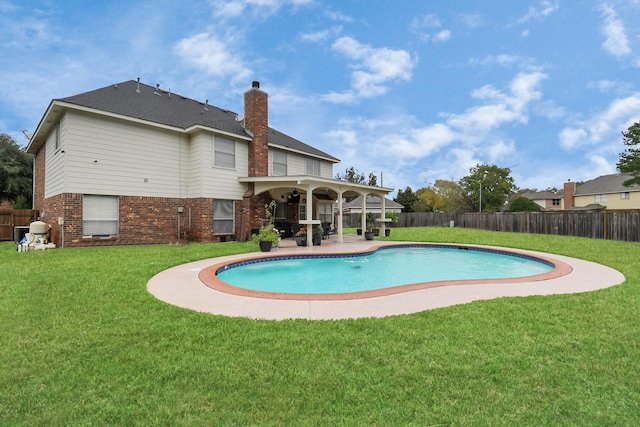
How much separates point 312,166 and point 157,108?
31.0 ft

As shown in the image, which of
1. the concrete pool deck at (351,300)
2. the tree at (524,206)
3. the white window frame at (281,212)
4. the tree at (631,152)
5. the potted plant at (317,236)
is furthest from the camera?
the tree at (524,206)

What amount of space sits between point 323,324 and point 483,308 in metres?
2.58

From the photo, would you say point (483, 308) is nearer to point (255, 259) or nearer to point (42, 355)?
point (42, 355)

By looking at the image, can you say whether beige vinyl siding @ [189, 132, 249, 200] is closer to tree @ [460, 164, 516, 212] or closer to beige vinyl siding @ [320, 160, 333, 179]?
beige vinyl siding @ [320, 160, 333, 179]

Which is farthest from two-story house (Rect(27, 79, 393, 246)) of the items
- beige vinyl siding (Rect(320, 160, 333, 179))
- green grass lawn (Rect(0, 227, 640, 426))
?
green grass lawn (Rect(0, 227, 640, 426))

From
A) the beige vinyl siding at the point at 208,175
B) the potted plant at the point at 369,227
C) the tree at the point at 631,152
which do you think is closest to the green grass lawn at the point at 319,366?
the beige vinyl siding at the point at 208,175

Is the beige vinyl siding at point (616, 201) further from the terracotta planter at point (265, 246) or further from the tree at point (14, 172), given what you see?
the tree at point (14, 172)

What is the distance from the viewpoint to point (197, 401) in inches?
100

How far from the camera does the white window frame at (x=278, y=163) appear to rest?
1795 centimetres

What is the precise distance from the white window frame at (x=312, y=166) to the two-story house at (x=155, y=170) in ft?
7.26

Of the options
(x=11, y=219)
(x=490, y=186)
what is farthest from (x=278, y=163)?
(x=490, y=186)

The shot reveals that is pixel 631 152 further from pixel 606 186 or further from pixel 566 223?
pixel 566 223

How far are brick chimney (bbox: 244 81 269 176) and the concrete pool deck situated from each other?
9.28m

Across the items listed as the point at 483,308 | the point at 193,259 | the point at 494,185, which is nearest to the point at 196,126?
the point at 193,259
